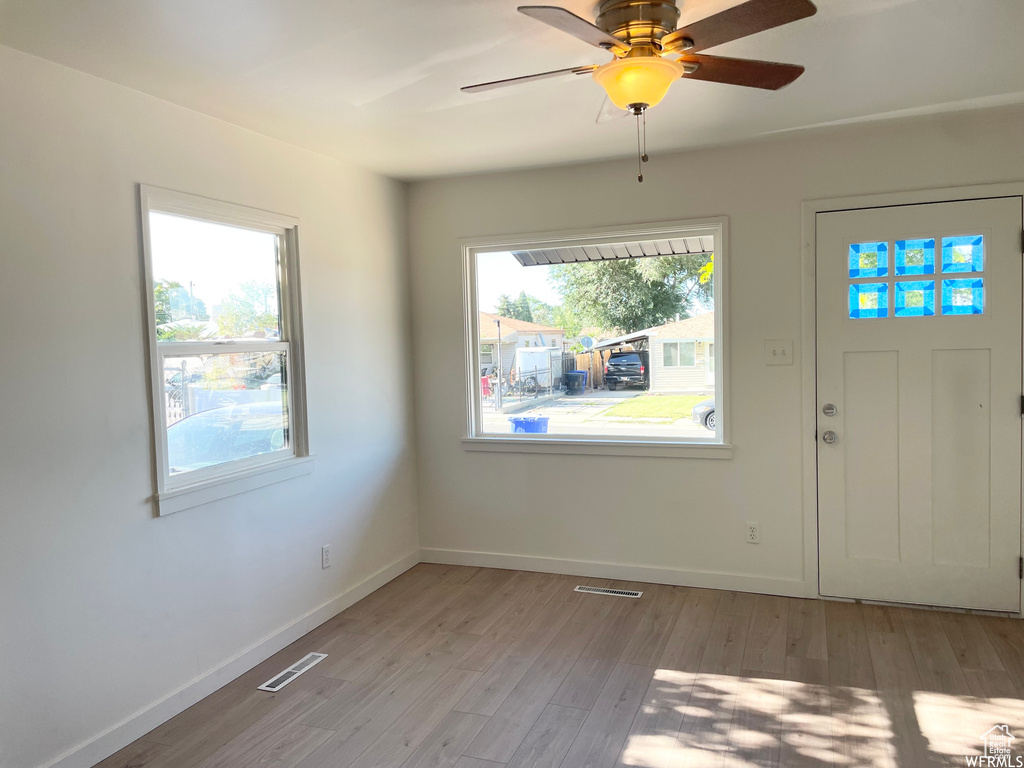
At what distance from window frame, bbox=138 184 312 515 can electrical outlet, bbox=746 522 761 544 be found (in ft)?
7.85

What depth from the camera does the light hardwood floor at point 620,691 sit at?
244 centimetres

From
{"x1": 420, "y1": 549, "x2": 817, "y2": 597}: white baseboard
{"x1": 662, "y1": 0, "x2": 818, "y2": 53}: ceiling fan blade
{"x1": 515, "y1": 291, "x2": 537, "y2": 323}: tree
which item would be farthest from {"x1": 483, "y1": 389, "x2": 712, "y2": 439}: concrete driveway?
{"x1": 662, "y1": 0, "x2": 818, "y2": 53}: ceiling fan blade

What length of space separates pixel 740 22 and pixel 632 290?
2.42 m

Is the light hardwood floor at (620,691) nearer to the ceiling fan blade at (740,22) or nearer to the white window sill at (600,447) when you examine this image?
the white window sill at (600,447)

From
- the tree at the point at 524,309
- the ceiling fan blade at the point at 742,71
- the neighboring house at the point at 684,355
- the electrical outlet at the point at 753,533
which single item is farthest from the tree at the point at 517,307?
the ceiling fan blade at the point at 742,71

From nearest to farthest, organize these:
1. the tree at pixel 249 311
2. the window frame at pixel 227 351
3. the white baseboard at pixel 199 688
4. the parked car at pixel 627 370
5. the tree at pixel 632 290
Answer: the white baseboard at pixel 199 688 → the window frame at pixel 227 351 → the tree at pixel 249 311 → the tree at pixel 632 290 → the parked car at pixel 627 370

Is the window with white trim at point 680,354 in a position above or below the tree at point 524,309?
below

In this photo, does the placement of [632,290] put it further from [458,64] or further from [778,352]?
[458,64]

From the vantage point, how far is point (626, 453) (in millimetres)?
4082

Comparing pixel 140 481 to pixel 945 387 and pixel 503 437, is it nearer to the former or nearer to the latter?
pixel 503 437

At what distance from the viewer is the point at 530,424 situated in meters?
4.42

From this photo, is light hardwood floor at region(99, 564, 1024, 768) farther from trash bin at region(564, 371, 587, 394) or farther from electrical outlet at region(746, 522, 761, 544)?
trash bin at region(564, 371, 587, 394)

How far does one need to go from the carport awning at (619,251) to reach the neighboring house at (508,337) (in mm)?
394

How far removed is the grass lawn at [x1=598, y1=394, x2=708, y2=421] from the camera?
4.02m
